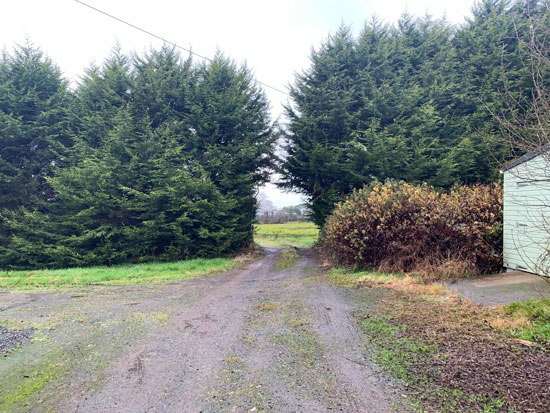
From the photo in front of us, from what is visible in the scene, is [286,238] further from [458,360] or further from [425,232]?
[458,360]

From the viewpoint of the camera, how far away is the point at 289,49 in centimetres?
1608

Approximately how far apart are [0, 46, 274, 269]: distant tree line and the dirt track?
5506mm

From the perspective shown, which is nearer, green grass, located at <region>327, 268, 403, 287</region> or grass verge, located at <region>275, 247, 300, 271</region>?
green grass, located at <region>327, 268, 403, 287</region>

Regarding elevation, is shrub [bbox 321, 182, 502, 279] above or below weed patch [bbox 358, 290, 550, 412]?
above

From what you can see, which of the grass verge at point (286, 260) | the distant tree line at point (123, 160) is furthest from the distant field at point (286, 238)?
the distant tree line at point (123, 160)

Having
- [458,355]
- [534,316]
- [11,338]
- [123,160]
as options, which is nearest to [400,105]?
[534,316]

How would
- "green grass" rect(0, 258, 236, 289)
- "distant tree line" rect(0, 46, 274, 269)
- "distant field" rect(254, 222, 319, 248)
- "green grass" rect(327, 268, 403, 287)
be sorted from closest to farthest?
"green grass" rect(327, 268, 403, 287), "green grass" rect(0, 258, 236, 289), "distant tree line" rect(0, 46, 274, 269), "distant field" rect(254, 222, 319, 248)

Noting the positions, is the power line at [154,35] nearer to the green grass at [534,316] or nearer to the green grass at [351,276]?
the green grass at [351,276]

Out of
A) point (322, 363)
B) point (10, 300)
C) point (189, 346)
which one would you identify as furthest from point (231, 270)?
point (322, 363)

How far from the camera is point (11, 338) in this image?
12.8ft

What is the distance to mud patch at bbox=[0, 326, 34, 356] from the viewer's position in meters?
3.57

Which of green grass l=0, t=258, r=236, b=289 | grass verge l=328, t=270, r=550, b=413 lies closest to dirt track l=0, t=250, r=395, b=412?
grass verge l=328, t=270, r=550, b=413

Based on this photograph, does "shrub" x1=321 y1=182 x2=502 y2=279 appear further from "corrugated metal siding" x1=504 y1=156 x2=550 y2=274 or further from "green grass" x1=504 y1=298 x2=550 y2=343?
"green grass" x1=504 y1=298 x2=550 y2=343

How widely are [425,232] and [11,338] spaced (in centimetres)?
851
